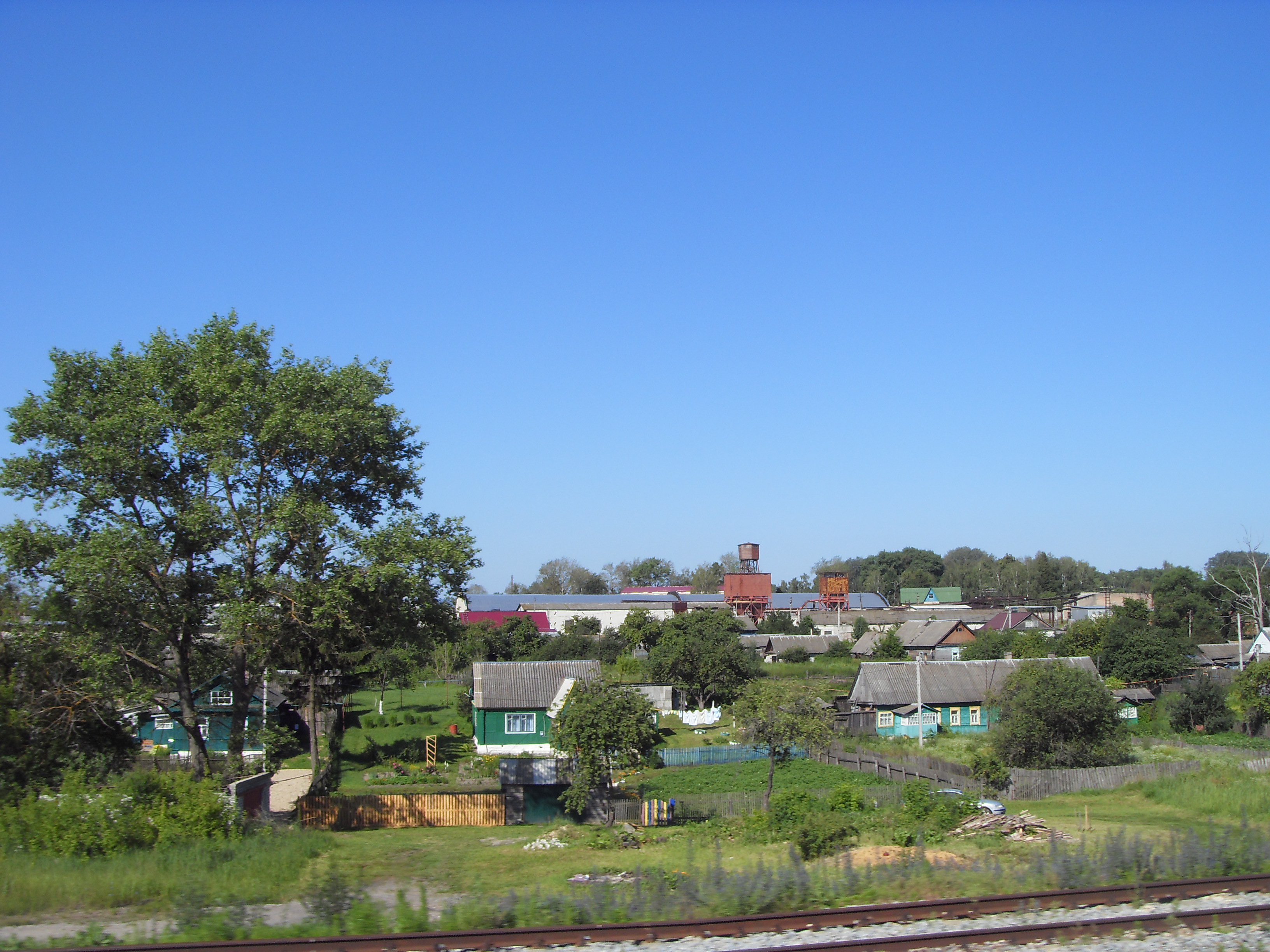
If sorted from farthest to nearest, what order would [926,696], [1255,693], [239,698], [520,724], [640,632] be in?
[640,632]
[926,696]
[1255,693]
[520,724]
[239,698]

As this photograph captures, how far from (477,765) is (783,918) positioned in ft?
90.9

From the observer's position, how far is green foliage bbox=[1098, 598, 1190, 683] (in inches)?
2190

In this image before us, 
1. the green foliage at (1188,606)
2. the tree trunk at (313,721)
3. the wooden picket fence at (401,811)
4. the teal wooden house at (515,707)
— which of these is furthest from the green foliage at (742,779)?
the green foliage at (1188,606)

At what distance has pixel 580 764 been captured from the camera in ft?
82.3

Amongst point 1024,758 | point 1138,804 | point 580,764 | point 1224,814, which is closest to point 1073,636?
point 1024,758

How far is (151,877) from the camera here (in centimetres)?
1348

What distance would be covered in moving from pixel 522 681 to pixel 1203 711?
33149 millimetres

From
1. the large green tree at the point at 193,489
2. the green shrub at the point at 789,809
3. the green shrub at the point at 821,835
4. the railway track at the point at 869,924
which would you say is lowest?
the green shrub at the point at 789,809

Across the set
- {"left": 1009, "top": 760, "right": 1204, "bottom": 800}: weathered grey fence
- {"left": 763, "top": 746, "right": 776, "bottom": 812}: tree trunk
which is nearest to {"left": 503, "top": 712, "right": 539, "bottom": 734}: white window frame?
{"left": 763, "top": 746, "right": 776, "bottom": 812}: tree trunk

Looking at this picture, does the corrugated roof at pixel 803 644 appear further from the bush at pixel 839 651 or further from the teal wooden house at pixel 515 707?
the teal wooden house at pixel 515 707

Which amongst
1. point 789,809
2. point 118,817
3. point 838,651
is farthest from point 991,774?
point 838,651

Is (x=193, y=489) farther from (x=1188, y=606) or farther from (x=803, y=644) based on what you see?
(x=1188, y=606)

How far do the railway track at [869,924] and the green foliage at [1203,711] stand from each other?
39.7 m

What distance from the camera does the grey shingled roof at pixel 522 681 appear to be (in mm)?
42719
